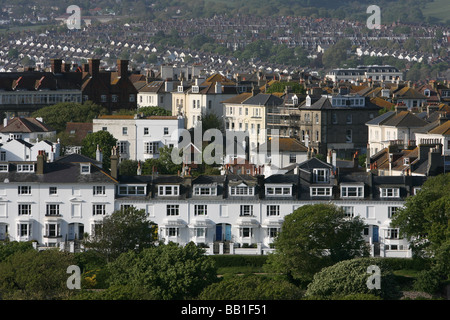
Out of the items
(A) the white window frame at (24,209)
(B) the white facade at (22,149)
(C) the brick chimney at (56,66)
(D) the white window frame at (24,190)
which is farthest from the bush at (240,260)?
(C) the brick chimney at (56,66)

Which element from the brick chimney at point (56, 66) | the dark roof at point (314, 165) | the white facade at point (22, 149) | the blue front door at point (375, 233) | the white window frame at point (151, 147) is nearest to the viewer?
the blue front door at point (375, 233)

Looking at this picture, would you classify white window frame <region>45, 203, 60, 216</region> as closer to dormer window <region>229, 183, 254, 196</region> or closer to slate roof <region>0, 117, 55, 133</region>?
dormer window <region>229, 183, 254, 196</region>

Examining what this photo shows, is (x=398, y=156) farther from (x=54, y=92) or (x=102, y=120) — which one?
(x=54, y=92)

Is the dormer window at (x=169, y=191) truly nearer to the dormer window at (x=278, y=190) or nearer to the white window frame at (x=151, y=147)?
the dormer window at (x=278, y=190)
